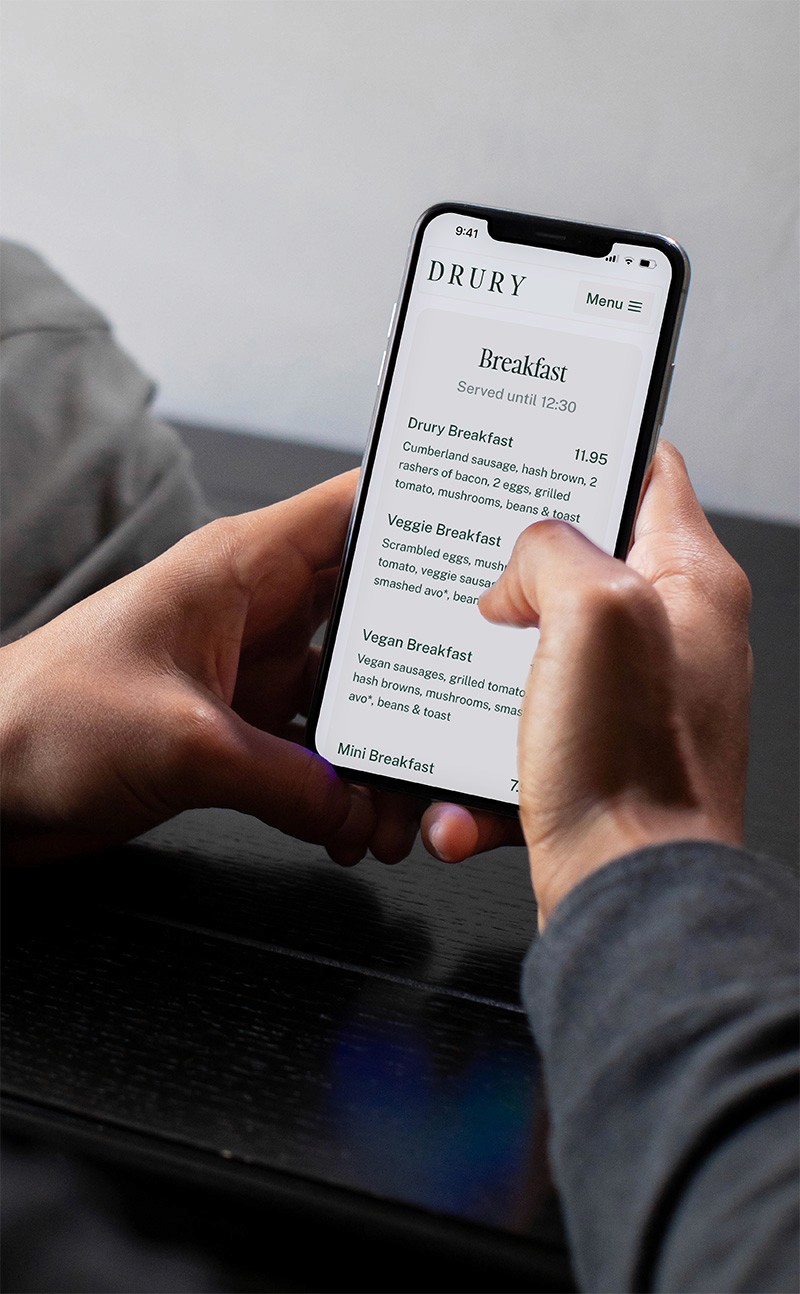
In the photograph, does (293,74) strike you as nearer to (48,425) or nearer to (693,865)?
(48,425)

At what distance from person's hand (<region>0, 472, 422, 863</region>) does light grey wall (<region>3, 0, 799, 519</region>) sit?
603mm

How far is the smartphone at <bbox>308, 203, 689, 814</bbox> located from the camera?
1.39 feet

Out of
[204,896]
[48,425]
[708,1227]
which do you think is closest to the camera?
[708,1227]

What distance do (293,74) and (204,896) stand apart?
32.1 inches

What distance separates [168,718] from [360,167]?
0.75 meters

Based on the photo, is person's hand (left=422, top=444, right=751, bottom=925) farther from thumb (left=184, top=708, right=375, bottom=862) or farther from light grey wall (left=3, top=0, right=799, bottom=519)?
light grey wall (left=3, top=0, right=799, bottom=519)

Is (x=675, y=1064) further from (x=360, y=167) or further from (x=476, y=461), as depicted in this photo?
(x=360, y=167)

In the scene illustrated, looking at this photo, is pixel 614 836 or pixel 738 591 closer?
pixel 614 836

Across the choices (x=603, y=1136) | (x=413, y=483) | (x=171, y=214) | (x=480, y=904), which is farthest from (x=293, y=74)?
(x=603, y=1136)

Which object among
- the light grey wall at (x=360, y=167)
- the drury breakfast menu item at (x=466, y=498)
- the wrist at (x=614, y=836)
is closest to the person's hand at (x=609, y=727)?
the wrist at (x=614, y=836)

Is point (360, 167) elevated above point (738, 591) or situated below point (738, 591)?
above

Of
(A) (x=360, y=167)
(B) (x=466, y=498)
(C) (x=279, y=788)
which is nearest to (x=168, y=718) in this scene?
(C) (x=279, y=788)

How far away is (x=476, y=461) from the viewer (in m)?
0.43

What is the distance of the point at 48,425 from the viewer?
1.83 ft
